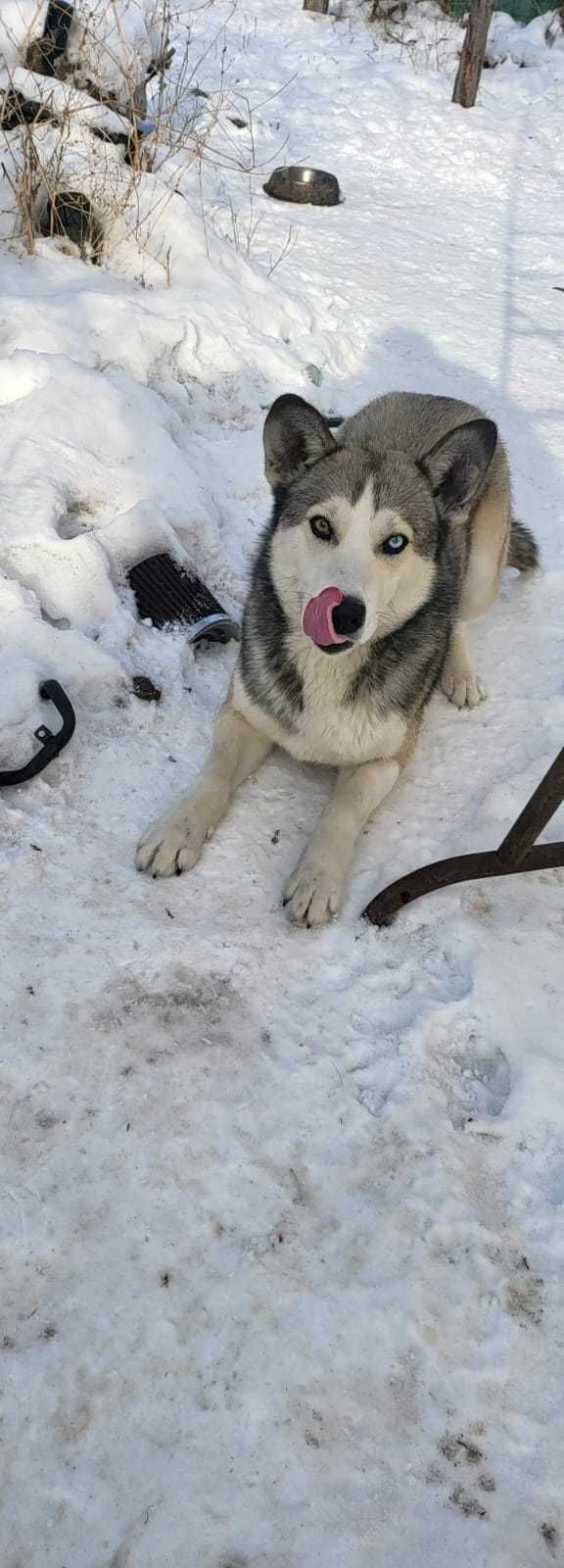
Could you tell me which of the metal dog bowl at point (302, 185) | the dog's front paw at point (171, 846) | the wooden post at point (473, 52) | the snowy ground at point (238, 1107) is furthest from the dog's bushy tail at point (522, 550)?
the wooden post at point (473, 52)

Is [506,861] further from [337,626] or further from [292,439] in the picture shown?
[292,439]

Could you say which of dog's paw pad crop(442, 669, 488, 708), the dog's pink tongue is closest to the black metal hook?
the dog's pink tongue

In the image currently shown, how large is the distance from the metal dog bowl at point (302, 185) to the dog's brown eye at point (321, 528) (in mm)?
6665

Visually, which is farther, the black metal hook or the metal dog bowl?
the metal dog bowl

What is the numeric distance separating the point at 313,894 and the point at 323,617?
74cm

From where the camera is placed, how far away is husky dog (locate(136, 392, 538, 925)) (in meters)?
2.21

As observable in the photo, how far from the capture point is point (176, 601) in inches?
130

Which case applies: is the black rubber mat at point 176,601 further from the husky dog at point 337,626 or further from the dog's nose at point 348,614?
the dog's nose at point 348,614

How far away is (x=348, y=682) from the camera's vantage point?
2490 mm

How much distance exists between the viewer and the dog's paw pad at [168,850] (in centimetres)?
243

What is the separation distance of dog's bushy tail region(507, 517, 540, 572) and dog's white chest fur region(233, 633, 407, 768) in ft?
4.96

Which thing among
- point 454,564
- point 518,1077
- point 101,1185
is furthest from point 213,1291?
point 454,564

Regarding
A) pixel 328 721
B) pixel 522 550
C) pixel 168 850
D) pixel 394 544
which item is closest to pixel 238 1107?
pixel 168 850

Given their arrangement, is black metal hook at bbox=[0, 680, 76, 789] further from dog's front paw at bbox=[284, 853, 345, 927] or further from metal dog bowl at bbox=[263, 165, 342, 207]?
metal dog bowl at bbox=[263, 165, 342, 207]
